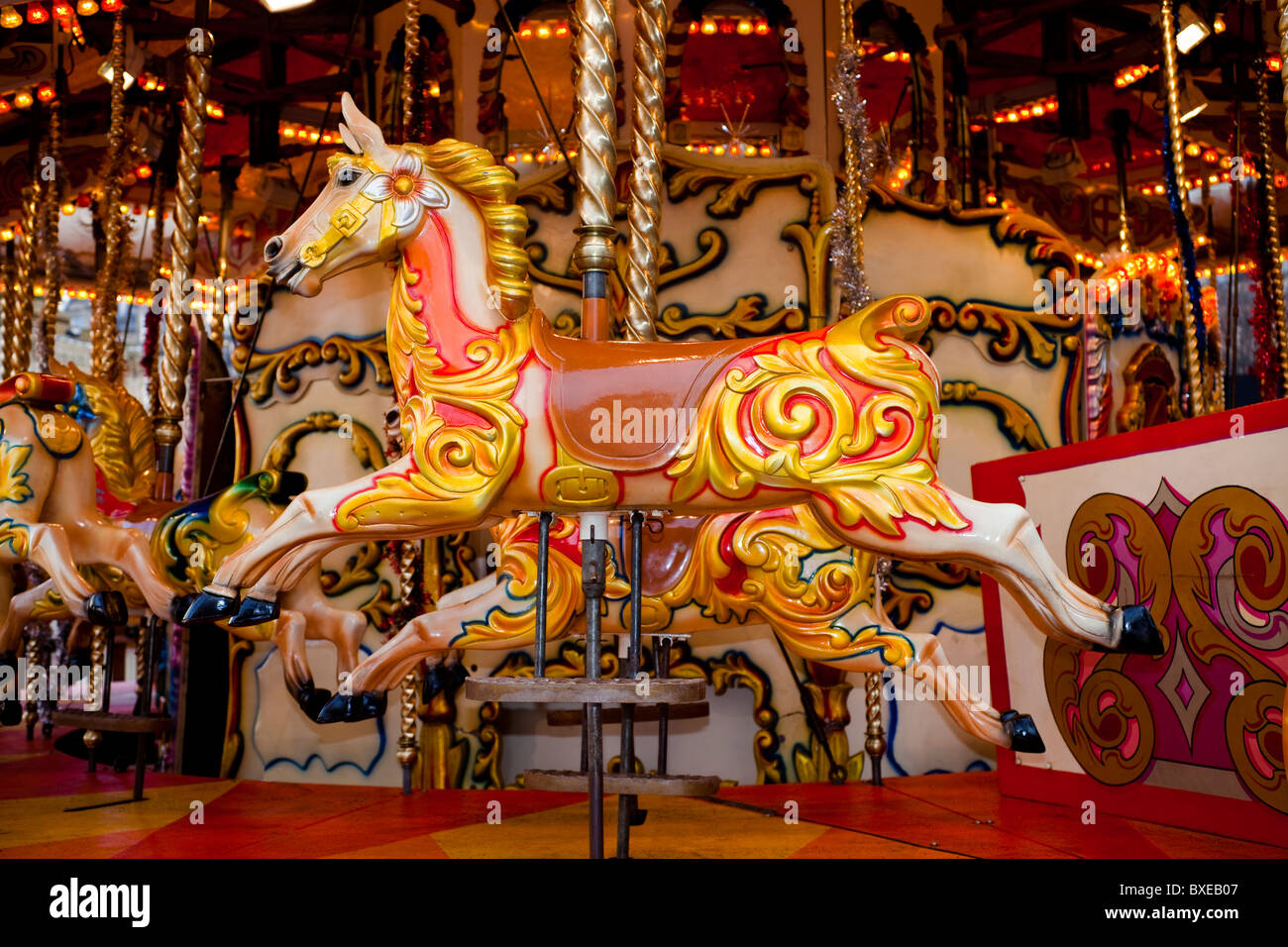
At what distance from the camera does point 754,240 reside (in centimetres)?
391

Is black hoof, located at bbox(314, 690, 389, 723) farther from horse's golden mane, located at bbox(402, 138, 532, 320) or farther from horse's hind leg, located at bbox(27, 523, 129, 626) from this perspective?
horse's golden mane, located at bbox(402, 138, 532, 320)

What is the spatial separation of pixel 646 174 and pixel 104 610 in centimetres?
155

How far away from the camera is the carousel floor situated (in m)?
2.21

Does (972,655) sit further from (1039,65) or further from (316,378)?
(1039,65)

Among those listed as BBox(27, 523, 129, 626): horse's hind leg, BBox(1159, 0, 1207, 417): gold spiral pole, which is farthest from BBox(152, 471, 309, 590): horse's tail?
BBox(1159, 0, 1207, 417): gold spiral pole

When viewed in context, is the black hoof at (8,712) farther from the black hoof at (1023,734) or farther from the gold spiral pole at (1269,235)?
the gold spiral pole at (1269,235)

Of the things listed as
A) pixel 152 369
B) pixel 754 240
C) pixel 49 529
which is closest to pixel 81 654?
pixel 152 369

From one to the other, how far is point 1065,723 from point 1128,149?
21.3ft

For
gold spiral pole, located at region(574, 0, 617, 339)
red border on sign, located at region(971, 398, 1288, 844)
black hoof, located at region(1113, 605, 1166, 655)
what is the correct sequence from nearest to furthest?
black hoof, located at region(1113, 605, 1166, 655)
gold spiral pole, located at region(574, 0, 617, 339)
red border on sign, located at region(971, 398, 1288, 844)

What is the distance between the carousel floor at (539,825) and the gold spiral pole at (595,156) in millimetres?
1097

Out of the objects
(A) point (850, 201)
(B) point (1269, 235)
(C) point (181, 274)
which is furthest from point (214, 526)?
(B) point (1269, 235)

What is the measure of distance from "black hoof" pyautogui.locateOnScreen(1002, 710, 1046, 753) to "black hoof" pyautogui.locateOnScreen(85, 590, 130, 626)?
195 cm

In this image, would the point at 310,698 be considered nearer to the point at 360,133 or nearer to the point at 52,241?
the point at 360,133

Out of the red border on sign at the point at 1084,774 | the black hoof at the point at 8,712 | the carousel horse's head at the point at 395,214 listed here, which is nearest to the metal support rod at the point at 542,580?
the carousel horse's head at the point at 395,214
